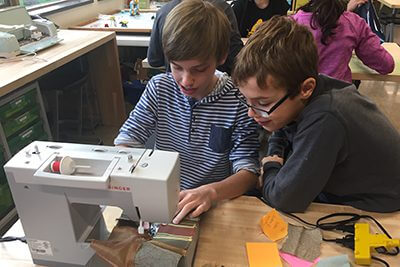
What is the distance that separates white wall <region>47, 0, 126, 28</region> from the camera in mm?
3039

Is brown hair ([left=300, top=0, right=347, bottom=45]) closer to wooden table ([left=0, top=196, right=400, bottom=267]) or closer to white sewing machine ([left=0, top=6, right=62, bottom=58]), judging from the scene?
wooden table ([left=0, top=196, right=400, bottom=267])

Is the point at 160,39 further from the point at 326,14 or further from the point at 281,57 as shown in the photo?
the point at 281,57

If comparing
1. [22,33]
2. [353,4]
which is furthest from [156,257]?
[353,4]

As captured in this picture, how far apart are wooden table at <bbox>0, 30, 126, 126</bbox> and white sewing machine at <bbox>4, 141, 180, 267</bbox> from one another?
1108mm

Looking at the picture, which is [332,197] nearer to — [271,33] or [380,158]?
[380,158]

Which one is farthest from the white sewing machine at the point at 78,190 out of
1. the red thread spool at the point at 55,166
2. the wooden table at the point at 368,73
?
the wooden table at the point at 368,73

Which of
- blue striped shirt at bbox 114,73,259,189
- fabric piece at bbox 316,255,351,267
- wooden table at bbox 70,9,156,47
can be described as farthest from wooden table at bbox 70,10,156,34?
fabric piece at bbox 316,255,351,267

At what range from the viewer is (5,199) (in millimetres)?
1992

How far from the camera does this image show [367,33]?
2004mm

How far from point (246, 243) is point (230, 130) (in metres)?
0.42

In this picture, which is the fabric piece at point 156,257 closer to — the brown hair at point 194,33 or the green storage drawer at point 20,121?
the brown hair at point 194,33

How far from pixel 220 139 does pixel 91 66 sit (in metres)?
2.16

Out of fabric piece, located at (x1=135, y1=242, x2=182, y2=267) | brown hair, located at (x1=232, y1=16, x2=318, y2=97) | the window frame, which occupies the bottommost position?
fabric piece, located at (x1=135, y1=242, x2=182, y2=267)

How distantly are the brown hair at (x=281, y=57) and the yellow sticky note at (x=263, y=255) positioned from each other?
40 centimetres
